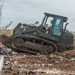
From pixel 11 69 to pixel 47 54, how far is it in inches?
320

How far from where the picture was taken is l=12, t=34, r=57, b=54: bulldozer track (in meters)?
23.1

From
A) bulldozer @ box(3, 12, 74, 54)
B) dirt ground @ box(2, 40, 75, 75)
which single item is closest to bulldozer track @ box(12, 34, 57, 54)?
bulldozer @ box(3, 12, 74, 54)

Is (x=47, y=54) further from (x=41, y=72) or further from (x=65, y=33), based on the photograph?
(x=41, y=72)

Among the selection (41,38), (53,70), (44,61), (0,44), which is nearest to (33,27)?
(41,38)

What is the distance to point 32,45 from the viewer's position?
2312cm

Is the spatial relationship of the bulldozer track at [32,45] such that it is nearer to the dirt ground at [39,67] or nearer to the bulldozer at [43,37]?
the bulldozer at [43,37]

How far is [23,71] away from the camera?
48.5 feet

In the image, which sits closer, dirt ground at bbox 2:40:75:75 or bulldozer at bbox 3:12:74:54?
dirt ground at bbox 2:40:75:75

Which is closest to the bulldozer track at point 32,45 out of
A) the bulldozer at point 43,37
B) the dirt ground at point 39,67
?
the bulldozer at point 43,37

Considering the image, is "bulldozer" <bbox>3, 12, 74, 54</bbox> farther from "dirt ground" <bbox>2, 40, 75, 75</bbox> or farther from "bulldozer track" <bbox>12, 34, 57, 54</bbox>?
"dirt ground" <bbox>2, 40, 75, 75</bbox>

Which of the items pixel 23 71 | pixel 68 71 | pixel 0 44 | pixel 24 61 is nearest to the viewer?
pixel 23 71

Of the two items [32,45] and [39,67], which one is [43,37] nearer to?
[32,45]

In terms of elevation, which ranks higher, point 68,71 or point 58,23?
point 58,23

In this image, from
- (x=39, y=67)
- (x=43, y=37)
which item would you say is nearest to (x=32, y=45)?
(x=43, y=37)
